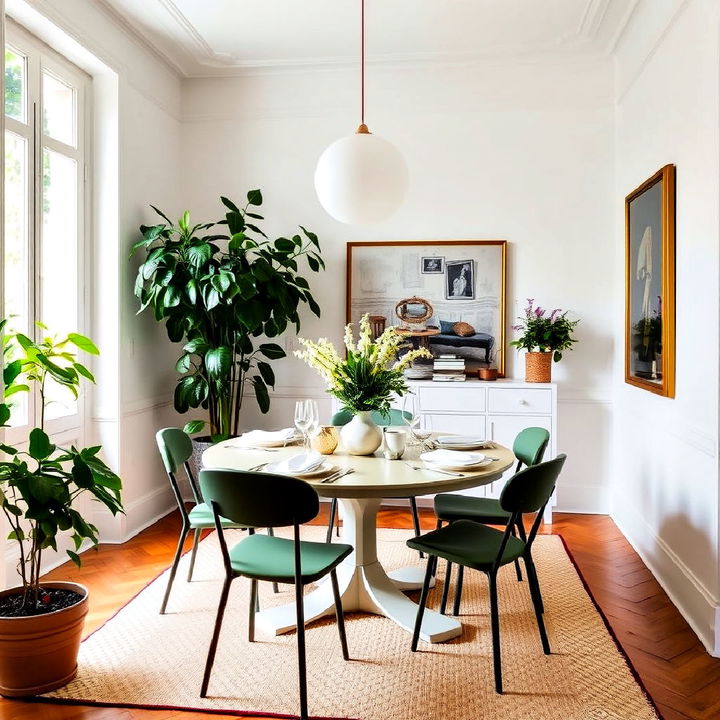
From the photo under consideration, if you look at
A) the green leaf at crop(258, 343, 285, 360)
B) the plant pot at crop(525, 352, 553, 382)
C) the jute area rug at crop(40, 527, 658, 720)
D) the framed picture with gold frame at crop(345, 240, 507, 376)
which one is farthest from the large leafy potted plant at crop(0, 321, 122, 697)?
A: the plant pot at crop(525, 352, 553, 382)

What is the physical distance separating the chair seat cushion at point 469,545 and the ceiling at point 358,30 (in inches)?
120

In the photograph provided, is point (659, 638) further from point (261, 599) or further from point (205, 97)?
point (205, 97)

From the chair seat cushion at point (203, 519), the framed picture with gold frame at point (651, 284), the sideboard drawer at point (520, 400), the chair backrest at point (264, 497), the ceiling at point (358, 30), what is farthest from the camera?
the sideboard drawer at point (520, 400)

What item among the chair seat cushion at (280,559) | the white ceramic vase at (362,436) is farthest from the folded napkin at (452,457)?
the chair seat cushion at (280,559)

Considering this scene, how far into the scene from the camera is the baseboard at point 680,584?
9.03 ft

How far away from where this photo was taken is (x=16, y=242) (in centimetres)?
353

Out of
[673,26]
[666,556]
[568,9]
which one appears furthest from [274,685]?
[568,9]

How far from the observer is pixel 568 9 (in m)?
4.15

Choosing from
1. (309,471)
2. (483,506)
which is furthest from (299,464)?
(483,506)

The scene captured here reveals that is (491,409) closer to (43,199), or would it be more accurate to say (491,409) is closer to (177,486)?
(177,486)

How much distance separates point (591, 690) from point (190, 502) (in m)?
3.47

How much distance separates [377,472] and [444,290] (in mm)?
2586

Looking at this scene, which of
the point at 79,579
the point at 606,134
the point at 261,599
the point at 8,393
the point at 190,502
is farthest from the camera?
the point at 190,502

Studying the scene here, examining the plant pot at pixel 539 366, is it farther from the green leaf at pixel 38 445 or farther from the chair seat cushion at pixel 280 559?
the green leaf at pixel 38 445
